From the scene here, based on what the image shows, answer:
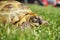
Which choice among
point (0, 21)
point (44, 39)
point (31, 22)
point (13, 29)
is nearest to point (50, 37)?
point (44, 39)

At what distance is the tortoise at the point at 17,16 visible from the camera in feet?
18.0

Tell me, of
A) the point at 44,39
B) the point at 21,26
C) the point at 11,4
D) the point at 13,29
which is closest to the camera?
the point at 44,39

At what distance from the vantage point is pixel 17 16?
5535 millimetres

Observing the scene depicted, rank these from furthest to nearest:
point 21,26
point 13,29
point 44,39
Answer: point 21,26 → point 13,29 → point 44,39

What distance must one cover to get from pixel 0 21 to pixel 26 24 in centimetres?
60

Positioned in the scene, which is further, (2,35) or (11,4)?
(11,4)

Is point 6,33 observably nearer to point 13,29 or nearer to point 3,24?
point 13,29

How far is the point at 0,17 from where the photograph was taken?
562 centimetres

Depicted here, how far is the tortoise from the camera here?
5.50 metres

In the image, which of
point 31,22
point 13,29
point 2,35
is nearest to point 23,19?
point 31,22

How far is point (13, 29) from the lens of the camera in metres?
4.90

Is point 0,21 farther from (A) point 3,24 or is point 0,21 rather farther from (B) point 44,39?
(B) point 44,39

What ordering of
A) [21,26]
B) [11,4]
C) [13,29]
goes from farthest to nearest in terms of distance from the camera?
[11,4]
[21,26]
[13,29]

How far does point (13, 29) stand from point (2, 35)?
35 centimetres
